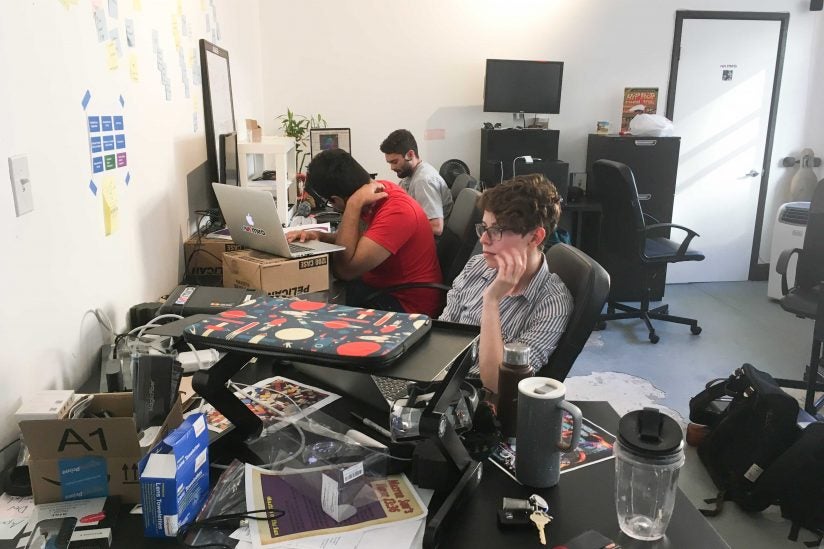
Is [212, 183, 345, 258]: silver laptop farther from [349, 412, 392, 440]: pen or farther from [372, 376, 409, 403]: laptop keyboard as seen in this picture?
[349, 412, 392, 440]: pen

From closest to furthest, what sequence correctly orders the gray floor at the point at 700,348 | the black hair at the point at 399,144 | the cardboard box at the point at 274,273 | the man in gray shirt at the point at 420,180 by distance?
1. the cardboard box at the point at 274,273
2. the gray floor at the point at 700,348
3. the man in gray shirt at the point at 420,180
4. the black hair at the point at 399,144

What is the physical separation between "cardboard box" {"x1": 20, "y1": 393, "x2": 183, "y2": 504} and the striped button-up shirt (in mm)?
859

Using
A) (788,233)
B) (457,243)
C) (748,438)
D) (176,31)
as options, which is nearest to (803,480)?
(748,438)

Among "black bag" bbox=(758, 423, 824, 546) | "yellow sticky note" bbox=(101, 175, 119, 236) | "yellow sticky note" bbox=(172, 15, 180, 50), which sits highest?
"yellow sticky note" bbox=(172, 15, 180, 50)

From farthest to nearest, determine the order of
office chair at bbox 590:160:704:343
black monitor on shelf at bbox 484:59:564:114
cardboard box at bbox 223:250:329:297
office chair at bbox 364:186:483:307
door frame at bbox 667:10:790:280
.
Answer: door frame at bbox 667:10:790:280 < black monitor on shelf at bbox 484:59:564:114 < office chair at bbox 590:160:704:343 < office chair at bbox 364:186:483:307 < cardboard box at bbox 223:250:329:297

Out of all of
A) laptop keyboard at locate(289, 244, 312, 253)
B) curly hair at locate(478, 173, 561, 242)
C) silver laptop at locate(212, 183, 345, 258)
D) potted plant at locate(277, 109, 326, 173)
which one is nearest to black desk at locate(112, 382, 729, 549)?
curly hair at locate(478, 173, 561, 242)

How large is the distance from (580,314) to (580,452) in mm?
454

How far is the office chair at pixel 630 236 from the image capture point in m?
3.98

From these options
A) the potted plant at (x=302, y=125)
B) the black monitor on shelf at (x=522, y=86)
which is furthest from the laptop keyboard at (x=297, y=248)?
the black monitor on shelf at (x=522, y=86)

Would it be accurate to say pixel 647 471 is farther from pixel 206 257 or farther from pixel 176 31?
pixel 176 31

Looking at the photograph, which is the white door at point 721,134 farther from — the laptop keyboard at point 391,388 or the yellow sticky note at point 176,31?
the laptop keyboard at point 391,388

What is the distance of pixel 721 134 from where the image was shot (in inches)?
203

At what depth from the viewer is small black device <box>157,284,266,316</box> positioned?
1.76 metres

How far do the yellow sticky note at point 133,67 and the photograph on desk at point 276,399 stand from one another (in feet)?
3.55
